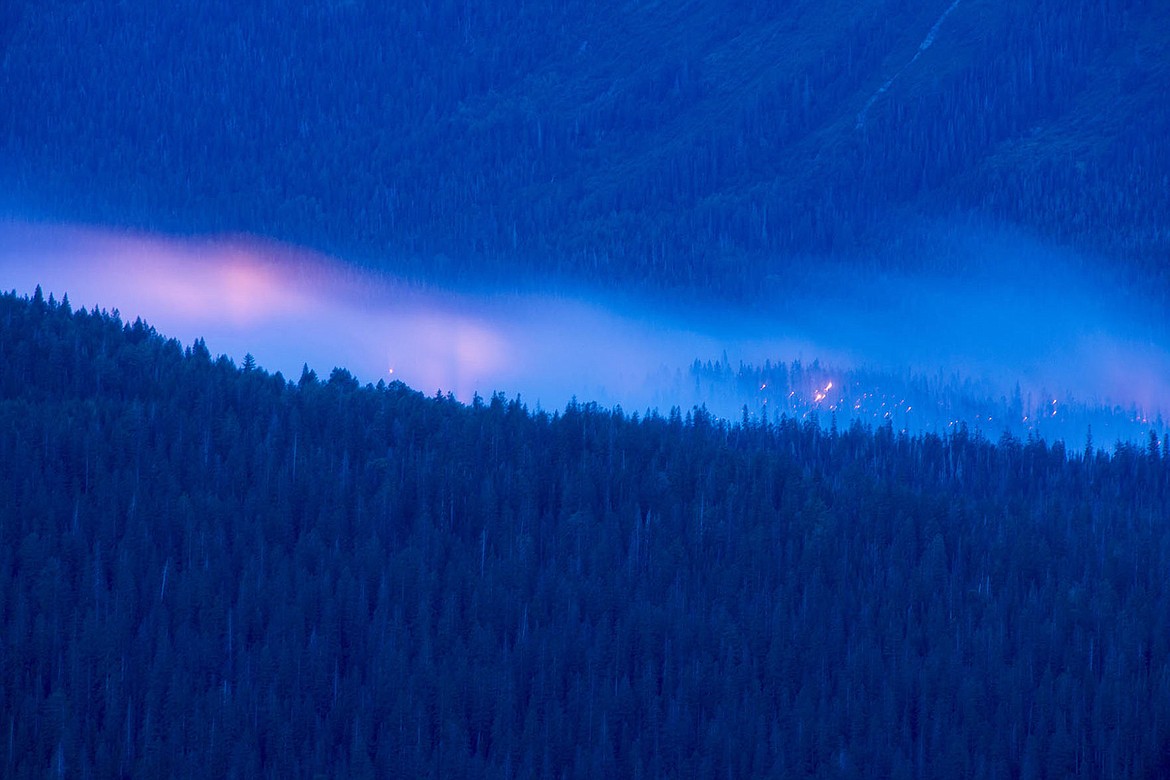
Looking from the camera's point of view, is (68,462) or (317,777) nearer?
(317,777)

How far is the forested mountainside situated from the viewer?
10962 cm

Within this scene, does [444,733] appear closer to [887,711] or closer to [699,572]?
[887,711]

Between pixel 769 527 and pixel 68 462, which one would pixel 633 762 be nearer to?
pixel 769 527

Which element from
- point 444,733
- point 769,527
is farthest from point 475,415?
point 444,733

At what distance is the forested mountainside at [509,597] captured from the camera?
4316 inches

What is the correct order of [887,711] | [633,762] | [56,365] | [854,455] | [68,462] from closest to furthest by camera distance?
[633,762]
[887,711]
[68,462]
[56,365]
[854,455]

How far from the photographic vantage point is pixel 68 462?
142 m

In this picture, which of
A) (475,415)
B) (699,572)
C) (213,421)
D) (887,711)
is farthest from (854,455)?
(887,711)

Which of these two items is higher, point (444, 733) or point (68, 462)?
point (68, 462)

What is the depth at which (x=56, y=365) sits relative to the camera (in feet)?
557

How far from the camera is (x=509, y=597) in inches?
5182

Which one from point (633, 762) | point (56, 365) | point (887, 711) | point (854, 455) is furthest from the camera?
point (854, 455)

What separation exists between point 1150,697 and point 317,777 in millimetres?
53809

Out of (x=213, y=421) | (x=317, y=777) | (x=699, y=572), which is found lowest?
(x=317, y=777)
